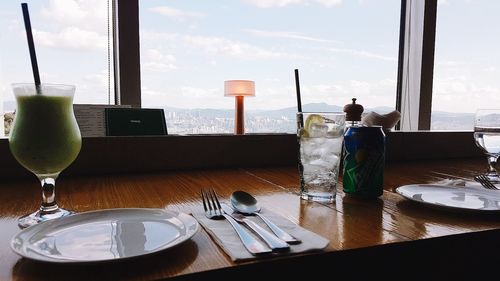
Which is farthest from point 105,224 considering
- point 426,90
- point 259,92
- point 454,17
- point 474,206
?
point 454,17

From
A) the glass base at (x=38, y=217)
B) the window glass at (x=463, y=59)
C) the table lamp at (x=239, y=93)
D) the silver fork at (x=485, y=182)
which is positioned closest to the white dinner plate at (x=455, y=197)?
the silver fork at (x=485, y=182)

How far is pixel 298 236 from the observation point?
0.56 meters

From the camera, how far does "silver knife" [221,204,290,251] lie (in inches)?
19.8

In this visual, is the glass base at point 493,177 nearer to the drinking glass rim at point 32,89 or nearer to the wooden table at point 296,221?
the wooden table at point 296,221

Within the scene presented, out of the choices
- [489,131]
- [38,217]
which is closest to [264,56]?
[489,131]

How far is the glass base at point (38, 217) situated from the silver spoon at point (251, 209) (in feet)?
1.04

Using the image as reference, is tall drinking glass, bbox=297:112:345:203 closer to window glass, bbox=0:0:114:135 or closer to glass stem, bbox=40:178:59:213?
glass stem, bbox=40:178:59:213

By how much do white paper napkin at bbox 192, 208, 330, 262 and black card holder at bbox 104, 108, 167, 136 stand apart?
0.66 m

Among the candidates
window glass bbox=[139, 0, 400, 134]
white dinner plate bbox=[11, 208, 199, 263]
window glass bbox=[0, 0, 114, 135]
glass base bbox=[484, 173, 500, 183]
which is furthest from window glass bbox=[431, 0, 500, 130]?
white dinner plate bbox=[11, 208, 199, 263]

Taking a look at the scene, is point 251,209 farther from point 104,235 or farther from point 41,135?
point 41,135

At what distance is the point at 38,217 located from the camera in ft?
2.14

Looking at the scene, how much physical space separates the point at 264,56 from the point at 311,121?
5.69 feet

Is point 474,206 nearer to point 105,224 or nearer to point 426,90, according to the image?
point 105,224

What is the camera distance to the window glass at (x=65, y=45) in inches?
71.6
